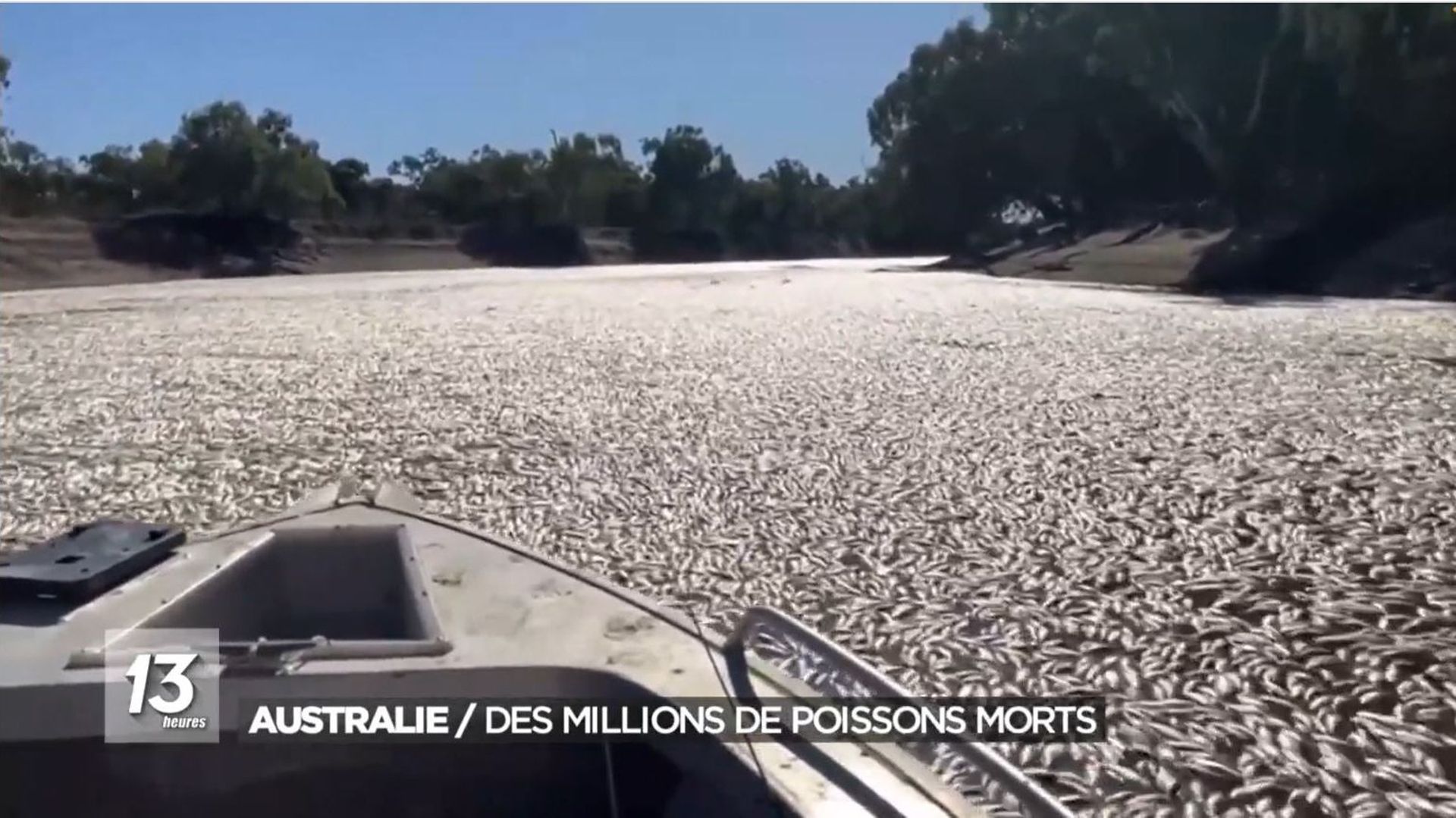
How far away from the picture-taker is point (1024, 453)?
780 centimetres

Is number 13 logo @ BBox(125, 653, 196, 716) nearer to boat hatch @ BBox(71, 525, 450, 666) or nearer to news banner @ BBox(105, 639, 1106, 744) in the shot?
news banner @ BBox(105, 639, 1106, 744)

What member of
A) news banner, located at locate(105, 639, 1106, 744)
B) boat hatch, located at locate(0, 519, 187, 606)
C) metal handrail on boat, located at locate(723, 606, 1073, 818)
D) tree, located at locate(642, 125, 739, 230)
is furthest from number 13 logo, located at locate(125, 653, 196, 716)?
tree, located at locate(642, 125, 739, 230)

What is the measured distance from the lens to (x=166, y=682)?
2572 mm

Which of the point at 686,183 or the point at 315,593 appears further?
the point at 686,183

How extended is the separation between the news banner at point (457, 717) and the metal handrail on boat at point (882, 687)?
90 mm

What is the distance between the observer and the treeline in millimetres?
25203

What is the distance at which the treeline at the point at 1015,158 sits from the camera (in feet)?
82.7

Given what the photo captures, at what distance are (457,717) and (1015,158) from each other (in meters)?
43.6

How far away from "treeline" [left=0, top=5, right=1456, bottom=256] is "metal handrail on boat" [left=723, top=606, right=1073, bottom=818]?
24.8 metres

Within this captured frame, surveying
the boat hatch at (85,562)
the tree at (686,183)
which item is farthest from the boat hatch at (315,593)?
the tree at (686,183)

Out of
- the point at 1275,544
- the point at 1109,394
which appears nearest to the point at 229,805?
the point at 1275,544

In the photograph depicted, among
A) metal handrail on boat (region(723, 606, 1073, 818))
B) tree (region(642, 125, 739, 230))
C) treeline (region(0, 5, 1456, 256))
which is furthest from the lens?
tree (region(642, 125, 739, 230))

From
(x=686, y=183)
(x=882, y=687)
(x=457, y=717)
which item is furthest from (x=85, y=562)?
(x=686, y=183)

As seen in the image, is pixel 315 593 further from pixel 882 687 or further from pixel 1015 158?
pixel 1015 158
